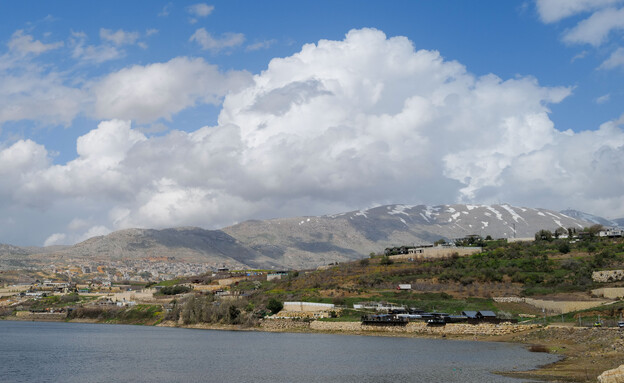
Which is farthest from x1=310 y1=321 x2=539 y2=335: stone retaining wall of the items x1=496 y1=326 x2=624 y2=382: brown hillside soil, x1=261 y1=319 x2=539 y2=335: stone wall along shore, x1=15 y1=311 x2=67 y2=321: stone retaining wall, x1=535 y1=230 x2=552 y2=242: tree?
x1=15 y1=311 x2=67 y2=321: stone retaining wall

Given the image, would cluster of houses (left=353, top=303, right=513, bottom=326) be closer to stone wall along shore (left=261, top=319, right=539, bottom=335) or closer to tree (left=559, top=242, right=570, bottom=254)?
stone wall along shore (left=261, top=319, right=539, bottom=335)

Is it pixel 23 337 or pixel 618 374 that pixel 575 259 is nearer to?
pixel 618 374

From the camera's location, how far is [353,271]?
14550 cm

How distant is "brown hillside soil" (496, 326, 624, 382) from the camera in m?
46.8

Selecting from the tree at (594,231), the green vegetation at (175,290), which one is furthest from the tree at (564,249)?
the green vegetation at (175,290)

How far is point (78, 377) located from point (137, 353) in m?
19.4

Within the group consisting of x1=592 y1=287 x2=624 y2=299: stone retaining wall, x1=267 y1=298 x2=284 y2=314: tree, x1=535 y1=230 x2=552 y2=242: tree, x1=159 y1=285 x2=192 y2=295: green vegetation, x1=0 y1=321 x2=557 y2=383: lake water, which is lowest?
x1=0 y1=321 x2=557 y2=383: lake water

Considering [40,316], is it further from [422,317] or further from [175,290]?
[422,317]

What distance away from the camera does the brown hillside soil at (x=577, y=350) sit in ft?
154

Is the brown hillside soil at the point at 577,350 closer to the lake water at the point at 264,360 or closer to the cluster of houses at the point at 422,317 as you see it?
the lake water at the point at 264,360

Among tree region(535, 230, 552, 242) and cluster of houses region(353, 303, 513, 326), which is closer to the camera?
cluster of houses region(353, 303, 513, 326)

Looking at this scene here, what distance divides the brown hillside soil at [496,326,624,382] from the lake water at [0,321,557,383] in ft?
8.87

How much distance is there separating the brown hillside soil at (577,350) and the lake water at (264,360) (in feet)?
8.87

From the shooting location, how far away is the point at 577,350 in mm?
61531
